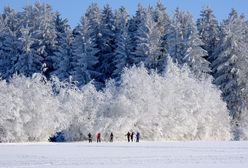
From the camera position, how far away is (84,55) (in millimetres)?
74938

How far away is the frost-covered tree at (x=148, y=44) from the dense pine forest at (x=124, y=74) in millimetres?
134

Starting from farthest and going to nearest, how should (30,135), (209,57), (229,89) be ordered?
1. (209,57)
2. (229,89)
3. (30,135)

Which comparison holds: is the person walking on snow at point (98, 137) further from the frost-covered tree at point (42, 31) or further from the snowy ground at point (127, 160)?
the frost-covered tree at point (42, 31)

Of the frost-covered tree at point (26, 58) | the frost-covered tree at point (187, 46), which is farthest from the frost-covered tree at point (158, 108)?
the frost-covered tree at point (26, 58)

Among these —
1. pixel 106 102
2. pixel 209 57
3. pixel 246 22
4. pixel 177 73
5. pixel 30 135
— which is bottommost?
pixel 30 135

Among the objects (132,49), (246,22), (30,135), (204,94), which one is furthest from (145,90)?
(246,22)

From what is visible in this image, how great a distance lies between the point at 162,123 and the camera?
57.3 m

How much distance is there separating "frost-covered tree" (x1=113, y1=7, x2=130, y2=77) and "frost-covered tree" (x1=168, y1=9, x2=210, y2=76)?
6279 millimetres

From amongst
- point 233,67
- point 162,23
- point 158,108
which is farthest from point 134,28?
point 158,108

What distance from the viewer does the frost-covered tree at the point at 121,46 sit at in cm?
7519

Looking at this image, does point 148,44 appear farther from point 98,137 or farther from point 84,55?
point 98,137

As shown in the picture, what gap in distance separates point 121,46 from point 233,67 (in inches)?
645

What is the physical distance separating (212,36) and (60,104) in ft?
98.6

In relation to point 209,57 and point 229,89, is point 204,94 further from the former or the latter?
point 209,57
